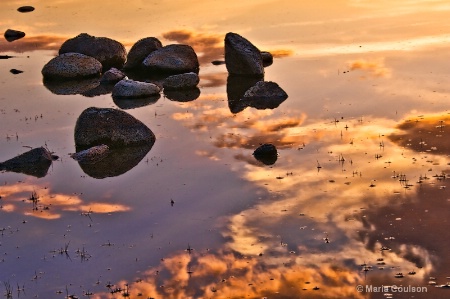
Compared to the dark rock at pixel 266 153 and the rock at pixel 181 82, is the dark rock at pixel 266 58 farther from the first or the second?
the dark rock at pixel 266 153

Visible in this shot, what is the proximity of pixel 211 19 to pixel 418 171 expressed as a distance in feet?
91.9

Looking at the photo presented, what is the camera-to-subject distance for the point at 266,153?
24.4 metres

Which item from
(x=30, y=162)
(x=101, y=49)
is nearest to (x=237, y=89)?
(x=101, y=49)

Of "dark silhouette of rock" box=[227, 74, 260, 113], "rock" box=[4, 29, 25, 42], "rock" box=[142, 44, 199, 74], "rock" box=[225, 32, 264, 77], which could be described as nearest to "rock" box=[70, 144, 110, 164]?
"dark silhouette of rock" box=[227, 74, 260, 113]

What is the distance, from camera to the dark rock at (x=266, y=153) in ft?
79.4

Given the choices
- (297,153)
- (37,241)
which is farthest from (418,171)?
(37,241)

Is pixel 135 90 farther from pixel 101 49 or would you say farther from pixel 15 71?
pixel 15 71

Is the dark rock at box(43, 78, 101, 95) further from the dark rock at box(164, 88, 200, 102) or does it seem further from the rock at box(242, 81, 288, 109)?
the rock at box(242, 81, 288, 109)

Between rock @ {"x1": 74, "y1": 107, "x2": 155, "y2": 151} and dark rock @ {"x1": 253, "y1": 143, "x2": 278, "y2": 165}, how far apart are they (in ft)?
12.8

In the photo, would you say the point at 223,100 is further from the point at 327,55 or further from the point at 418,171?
the point at 418,171

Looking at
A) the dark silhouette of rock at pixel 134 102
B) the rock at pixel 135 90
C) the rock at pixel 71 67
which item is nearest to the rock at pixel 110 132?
the dark silhouette of rock at pixel 134 102

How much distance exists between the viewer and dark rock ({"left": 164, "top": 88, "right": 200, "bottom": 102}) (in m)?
32.8

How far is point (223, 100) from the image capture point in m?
32.2

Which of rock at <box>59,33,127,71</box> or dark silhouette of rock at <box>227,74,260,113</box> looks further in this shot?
rock at <box>59,33,127,71</box>
